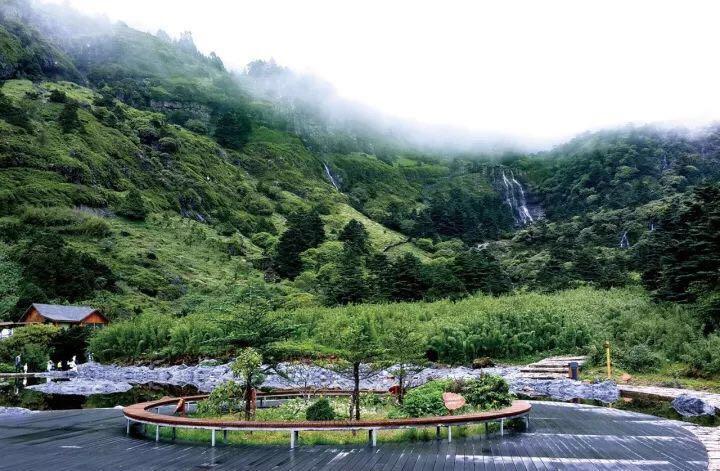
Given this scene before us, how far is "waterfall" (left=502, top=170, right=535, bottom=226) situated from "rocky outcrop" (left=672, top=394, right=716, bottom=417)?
9540 cm

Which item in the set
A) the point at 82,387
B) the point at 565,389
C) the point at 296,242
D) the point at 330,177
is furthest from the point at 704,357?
the point at 330,177

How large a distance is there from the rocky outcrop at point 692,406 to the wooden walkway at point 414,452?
191 centimetres

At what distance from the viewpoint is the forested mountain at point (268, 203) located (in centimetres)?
3638

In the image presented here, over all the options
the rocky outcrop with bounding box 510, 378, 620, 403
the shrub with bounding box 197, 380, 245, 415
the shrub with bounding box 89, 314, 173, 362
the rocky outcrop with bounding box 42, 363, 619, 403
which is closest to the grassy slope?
the shrub with bounding box 89, 314, 173, 362

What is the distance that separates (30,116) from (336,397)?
68.6 meters

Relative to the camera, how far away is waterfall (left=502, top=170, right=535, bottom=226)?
4400 inches

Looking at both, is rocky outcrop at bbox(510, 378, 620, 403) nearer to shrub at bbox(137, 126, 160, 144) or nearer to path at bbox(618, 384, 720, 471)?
path at bbox(618, 384, 720, 471)

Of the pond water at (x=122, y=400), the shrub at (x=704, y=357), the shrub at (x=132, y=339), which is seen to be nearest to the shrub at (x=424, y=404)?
the pond water at (x=122, y=400)

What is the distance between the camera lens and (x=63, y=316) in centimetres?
3734

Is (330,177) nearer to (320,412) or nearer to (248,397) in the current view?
(248,397)

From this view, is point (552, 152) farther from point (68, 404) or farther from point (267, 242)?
point (68, 404)

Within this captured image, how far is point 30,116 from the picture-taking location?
221ft

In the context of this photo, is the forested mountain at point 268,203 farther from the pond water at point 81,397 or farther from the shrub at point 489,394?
the pond water at point 81,397

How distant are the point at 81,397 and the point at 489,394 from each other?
49.8 feet
